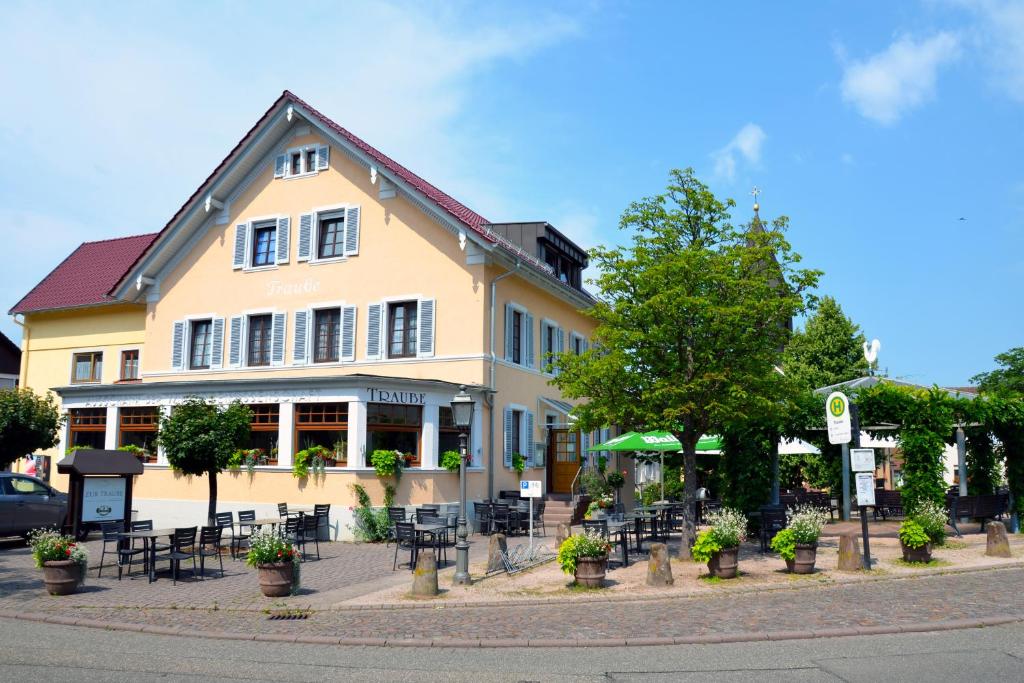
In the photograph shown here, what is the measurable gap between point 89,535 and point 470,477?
9650 millimetres

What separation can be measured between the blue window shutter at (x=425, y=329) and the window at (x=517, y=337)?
2720 millimetres

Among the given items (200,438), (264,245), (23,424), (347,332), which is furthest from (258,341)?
(200,438)

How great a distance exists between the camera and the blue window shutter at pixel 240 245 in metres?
25.8

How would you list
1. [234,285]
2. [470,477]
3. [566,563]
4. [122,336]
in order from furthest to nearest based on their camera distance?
[122,336] < [234,285] < [470,477] < [566,563]

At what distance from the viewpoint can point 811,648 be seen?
8.69 meters

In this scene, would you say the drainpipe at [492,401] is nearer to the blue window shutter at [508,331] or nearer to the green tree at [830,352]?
the blue window shutter at [508,331]

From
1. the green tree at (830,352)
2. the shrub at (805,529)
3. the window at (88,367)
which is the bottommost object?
the shrub at (805,529)

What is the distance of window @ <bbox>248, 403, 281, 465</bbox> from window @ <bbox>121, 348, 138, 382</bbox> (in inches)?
388

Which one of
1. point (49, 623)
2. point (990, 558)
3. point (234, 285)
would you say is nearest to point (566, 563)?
point (49, 623)

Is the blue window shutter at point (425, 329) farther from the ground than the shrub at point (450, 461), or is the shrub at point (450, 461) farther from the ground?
the blue window shutter at point (425, 329)

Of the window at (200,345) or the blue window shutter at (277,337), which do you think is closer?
the blue window shutter at (277,337)

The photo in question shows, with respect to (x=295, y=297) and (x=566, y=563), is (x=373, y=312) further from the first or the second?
(x=566, y=563)

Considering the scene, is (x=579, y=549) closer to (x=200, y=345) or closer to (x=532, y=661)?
(x=532, y=661)

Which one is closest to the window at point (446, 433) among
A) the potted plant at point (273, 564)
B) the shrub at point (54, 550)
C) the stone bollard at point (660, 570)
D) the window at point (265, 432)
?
the window at point (265, 432)
